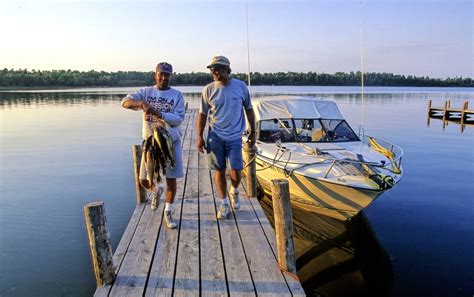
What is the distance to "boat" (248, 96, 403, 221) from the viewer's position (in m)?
5.96

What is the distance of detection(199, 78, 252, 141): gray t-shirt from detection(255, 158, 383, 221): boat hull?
8.05 ft

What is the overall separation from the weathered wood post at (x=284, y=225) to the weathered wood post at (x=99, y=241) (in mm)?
1645

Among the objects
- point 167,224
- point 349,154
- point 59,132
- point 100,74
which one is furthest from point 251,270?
point 100,74

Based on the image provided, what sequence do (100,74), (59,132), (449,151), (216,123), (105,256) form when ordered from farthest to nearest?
(100,74) < (59,132) < (449,151) < (216,123) < (105,256)

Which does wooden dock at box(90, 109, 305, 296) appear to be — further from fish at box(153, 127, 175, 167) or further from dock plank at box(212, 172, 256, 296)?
fish at box(153, 127, 175, 167)

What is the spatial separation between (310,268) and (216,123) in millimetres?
3148

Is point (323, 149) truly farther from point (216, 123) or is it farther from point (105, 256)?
point (105, 256)

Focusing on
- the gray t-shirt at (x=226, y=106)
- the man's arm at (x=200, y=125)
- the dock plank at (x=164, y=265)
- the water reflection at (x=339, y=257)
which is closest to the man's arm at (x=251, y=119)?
the gray t-shirt at (x=226, y=106)

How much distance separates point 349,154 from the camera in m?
6.71

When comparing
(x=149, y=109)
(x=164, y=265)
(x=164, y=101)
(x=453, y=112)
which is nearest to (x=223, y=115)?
(x=164, y=101)

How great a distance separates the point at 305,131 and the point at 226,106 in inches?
164

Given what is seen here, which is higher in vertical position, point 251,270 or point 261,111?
point 261,111

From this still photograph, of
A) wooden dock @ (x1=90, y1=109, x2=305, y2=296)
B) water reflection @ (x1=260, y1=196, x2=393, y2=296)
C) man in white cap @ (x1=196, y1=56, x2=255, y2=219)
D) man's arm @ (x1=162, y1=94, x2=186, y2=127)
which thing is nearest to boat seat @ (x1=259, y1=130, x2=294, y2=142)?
water reflection @ (x1=260, y1=196, x2=393, y2=296)

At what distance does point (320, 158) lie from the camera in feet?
21.5
